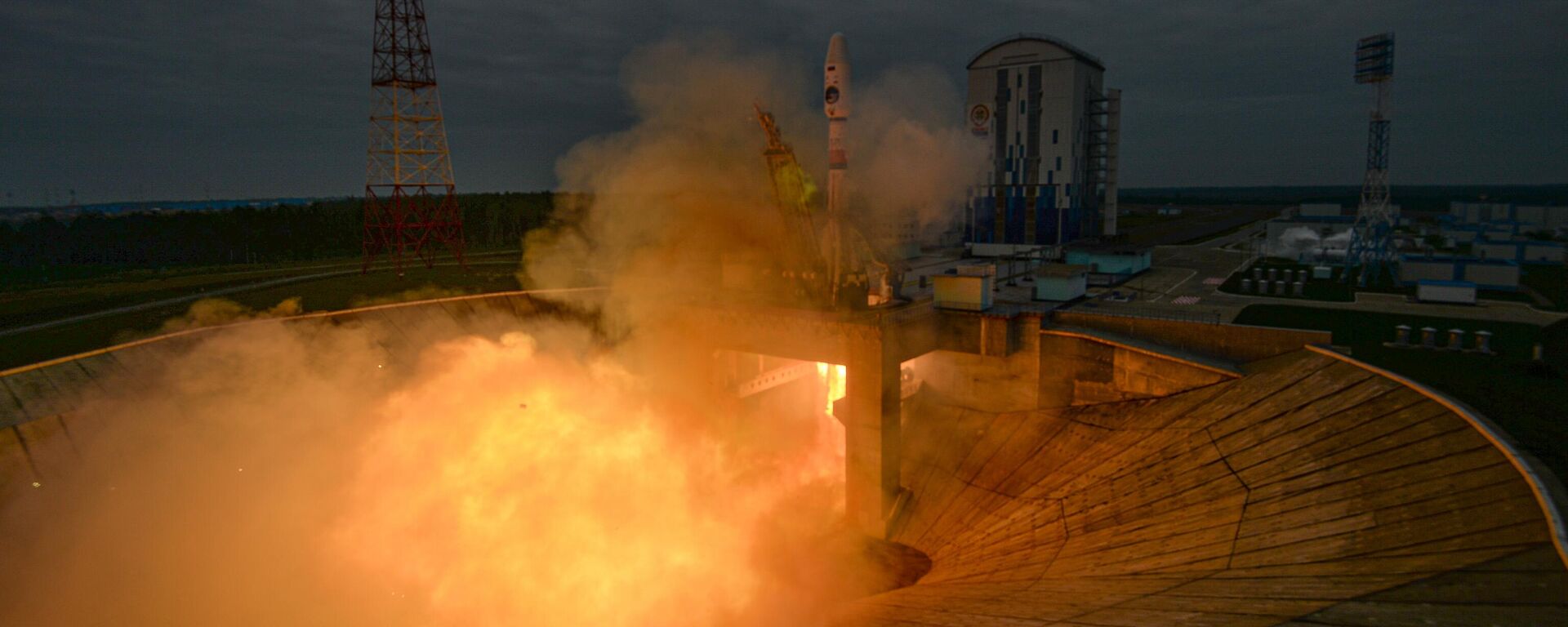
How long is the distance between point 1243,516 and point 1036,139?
45.2m

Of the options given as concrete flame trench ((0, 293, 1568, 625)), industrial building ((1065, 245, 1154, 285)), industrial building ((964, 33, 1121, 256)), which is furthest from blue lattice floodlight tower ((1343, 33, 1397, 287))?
concrete flame trench ((0, 293, 1568, 625))

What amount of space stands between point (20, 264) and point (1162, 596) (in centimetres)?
9645

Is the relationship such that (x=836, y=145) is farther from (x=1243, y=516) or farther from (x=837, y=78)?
(x=1243, y=516)

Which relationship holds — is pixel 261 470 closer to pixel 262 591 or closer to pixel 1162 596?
pixel 262 591

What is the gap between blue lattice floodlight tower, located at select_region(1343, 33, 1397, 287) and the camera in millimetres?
42438

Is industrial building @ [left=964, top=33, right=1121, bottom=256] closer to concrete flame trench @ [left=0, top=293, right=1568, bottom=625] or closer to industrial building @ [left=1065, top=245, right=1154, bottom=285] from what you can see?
industrial building @ [left=1065, top=245, right=1154, bottom=285]

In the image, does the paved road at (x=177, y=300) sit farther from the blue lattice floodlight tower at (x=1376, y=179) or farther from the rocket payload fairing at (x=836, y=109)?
the blue lattice floodlight tower at (x=1376, y=179)

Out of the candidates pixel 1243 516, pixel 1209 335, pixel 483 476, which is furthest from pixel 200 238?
pixel 1243 516

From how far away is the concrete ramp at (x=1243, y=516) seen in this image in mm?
13820

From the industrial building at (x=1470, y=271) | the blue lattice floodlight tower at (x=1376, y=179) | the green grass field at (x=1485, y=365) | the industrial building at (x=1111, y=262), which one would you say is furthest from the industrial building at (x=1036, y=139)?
the green grass field at (x=1485, y=365)

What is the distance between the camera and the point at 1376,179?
44.4 metres

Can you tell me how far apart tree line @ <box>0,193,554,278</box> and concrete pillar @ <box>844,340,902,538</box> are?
46892 mm

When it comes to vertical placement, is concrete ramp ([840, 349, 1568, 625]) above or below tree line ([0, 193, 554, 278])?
below

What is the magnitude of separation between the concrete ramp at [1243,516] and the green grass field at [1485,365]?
1.14m
